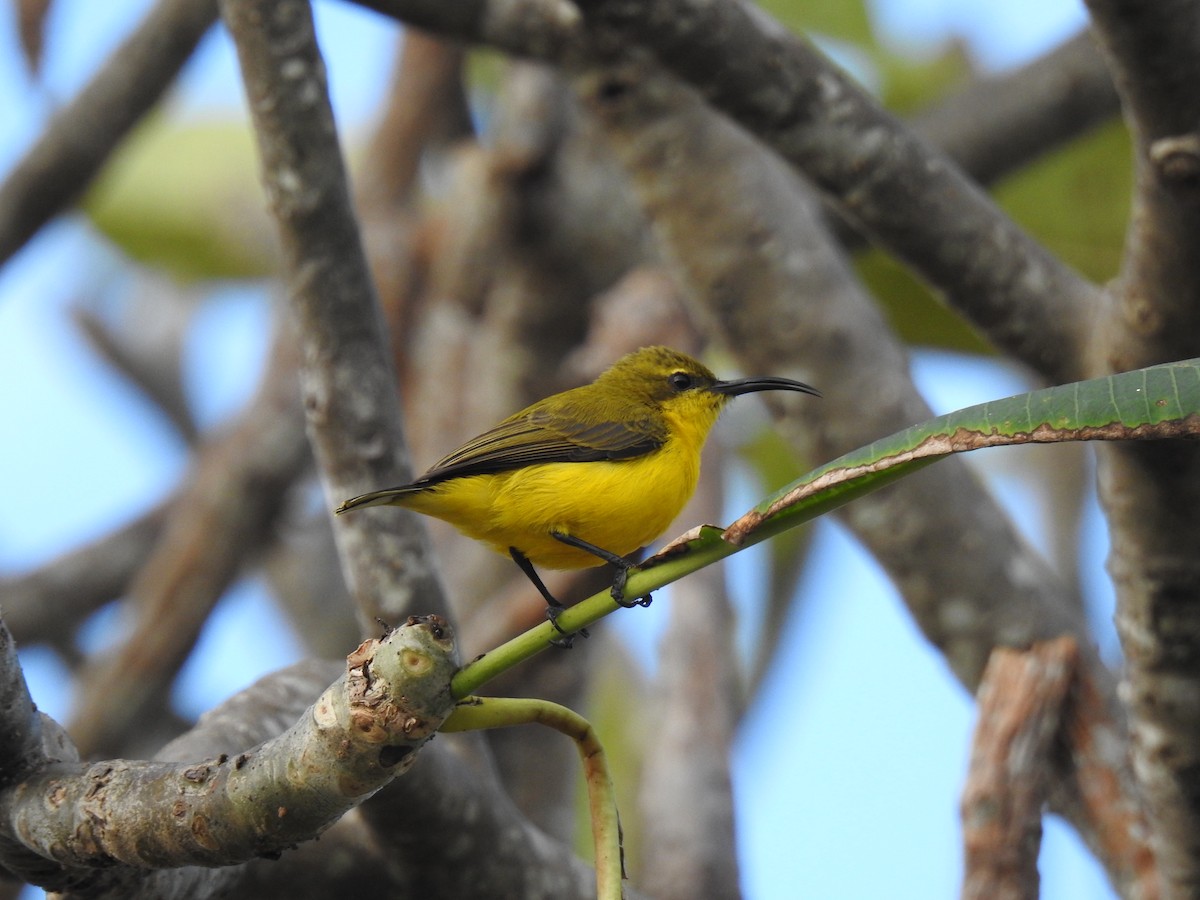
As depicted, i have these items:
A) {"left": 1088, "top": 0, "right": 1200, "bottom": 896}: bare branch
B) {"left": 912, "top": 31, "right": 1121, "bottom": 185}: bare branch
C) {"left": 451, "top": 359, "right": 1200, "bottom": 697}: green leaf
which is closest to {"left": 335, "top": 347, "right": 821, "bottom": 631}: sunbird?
{"left": 1088, "top": 0, "right": 1200, "bottom": 896}: bare branch

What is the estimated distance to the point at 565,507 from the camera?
4270 mm

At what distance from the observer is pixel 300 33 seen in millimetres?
3859

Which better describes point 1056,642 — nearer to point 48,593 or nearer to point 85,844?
point 85,844

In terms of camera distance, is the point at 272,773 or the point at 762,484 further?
the point at 762,484

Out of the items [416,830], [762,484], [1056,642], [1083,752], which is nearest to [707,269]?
[1056,642]

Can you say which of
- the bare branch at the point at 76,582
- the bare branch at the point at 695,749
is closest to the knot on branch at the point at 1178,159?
the bare branch at the point at 695,749

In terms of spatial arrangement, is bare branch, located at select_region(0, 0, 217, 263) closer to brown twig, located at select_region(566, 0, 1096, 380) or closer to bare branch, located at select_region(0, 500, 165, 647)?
bare branch, located at select_region(0, 500, 165, 647)

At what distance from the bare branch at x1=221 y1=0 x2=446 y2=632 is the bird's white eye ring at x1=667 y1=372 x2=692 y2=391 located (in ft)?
5.37

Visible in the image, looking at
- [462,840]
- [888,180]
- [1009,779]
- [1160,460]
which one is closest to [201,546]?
[462,840]

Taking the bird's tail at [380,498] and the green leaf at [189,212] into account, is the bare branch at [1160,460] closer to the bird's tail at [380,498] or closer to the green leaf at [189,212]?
the bird's tail at [380,498]

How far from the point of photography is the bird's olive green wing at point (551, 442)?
4328mm

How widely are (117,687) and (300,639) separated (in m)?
2.35

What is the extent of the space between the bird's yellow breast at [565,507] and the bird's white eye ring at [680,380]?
822 millimetres

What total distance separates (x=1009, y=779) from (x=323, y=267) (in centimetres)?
252
